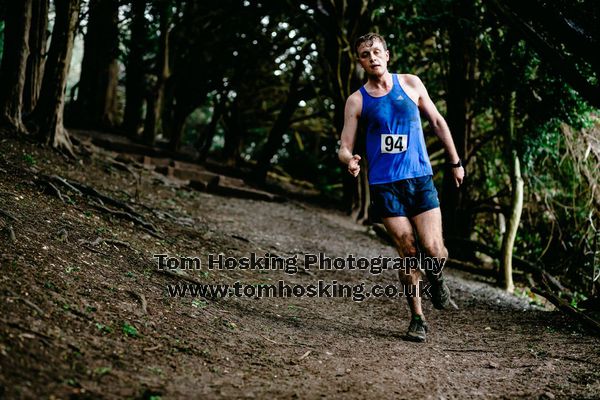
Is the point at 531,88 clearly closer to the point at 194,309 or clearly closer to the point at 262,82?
the point at 194,309

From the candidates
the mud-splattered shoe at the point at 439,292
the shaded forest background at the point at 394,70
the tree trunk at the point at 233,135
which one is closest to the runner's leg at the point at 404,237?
the mud-splattered shoe at the point at 439,292

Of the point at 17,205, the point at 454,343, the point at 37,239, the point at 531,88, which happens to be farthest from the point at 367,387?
the point at 531,88

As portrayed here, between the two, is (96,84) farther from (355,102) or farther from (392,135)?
(392,135)

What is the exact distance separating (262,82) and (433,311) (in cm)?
1218

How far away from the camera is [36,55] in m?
8.51

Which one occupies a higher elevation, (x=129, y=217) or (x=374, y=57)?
(x=374, y=57)

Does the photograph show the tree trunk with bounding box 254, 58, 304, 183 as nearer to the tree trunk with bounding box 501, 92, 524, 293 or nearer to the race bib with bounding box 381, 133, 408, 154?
the tree trunk with bounding box 501, 92, 524, 293

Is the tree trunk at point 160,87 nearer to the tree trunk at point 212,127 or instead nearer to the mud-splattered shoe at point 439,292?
the tree trunk at point 212,127

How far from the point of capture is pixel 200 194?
11094 millimetres

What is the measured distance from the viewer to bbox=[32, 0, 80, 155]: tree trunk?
8.12 meters

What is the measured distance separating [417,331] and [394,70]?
24.5ft

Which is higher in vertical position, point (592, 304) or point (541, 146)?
point (541, 146)

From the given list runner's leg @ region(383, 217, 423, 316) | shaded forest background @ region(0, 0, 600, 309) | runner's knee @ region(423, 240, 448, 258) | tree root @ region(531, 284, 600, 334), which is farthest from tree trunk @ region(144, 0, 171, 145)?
tree root @ region(531, 284, 600, 334)

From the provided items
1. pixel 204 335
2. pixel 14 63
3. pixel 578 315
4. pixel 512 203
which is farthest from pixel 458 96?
pixel 204 335
